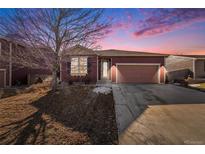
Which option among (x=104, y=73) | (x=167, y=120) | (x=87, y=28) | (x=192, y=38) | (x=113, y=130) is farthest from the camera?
(x=104, y=73)

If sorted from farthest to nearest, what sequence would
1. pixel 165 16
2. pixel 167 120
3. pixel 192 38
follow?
1. pixel 192 38
2. pixel 165 16
3. pixel 167 120

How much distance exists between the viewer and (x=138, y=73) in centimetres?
1297

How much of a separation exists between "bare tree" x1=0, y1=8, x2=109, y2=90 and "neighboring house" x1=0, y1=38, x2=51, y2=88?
0.73 metres

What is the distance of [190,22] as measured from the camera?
22.8 ft

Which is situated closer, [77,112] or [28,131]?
[28,131]

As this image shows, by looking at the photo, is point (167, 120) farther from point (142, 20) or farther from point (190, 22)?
point (190, 22)

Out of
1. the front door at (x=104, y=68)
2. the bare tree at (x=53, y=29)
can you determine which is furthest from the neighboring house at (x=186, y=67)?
the bare tree at (x=53, y=29)

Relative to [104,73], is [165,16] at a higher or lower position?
higher

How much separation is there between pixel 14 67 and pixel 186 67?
14.2 m

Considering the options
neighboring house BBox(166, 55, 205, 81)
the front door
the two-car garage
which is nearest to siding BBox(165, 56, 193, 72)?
neighboring house BBox(166, 55, 205, 81)

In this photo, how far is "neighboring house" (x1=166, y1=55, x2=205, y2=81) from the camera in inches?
558

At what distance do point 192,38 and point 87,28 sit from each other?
484cm

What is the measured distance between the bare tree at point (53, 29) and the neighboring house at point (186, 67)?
956 cm

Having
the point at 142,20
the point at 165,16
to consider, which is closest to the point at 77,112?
the point at 142,20
